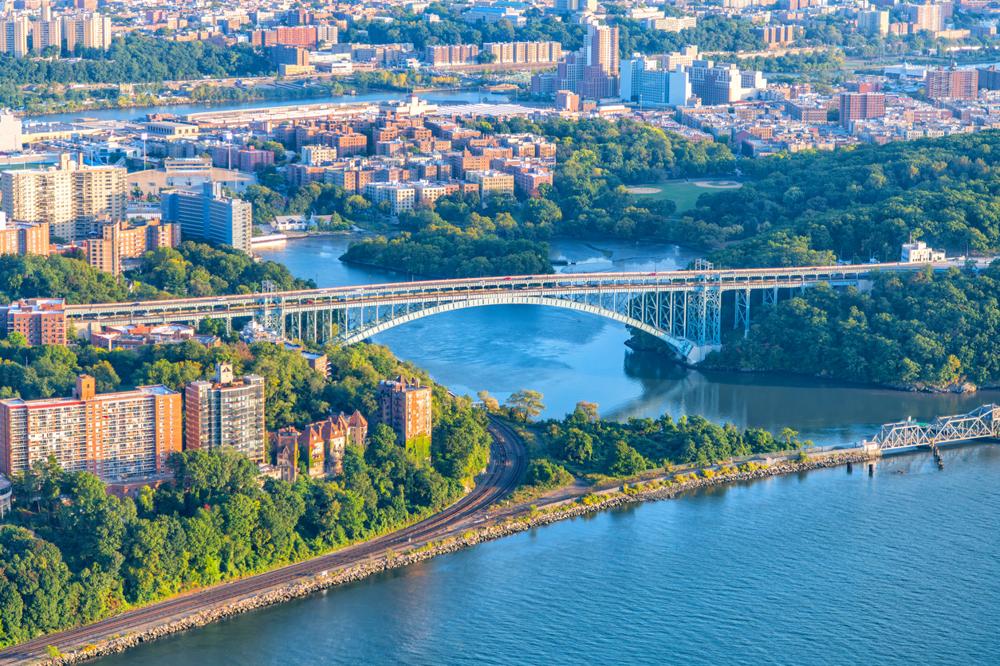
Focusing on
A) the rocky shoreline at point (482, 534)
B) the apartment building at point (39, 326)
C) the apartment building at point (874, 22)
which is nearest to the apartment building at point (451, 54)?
the apartment building at point (874, 22)

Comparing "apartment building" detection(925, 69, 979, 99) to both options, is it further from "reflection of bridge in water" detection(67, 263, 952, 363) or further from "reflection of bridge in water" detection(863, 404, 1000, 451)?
"reflection of bridge in water" detection(863, 404, 1000, 451)

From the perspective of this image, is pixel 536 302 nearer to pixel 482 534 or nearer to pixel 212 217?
pixel 482 534

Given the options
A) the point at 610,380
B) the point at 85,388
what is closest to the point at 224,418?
the point at 85,388

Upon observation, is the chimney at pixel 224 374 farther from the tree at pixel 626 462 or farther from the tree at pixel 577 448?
the tree at pixel 626 462

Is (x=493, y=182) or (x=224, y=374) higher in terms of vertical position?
(x=224, y=374)

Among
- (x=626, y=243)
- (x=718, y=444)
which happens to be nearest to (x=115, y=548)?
(x=718, y=444)

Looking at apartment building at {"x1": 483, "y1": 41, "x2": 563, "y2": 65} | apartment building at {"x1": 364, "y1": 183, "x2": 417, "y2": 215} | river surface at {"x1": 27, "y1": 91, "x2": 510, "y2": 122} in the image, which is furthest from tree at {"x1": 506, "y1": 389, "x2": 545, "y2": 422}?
apartment building at {"x1": 483, "y1": 41, "x2": 563, "y2": 65}
